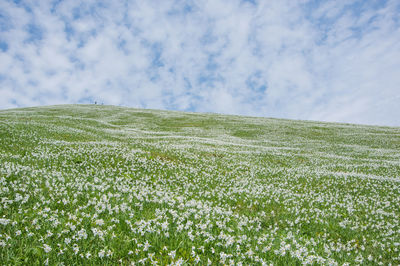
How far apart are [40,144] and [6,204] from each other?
1314cm

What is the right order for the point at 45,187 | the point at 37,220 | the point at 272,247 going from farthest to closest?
the point at 45,187
the point at 272,247
the point at 37,220

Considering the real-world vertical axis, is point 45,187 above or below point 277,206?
above

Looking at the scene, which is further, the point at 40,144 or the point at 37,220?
the point at 40,144

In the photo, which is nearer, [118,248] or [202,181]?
[118,248]

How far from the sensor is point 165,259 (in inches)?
210

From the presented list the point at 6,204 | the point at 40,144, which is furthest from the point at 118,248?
the point at 40,144

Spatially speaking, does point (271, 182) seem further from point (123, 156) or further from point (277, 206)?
point (123, 156)

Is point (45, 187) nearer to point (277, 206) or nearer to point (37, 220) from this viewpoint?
point (37, 220)

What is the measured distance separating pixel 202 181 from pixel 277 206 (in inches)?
180

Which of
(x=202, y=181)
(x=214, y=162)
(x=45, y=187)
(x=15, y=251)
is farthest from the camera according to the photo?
(x=214, y=162)

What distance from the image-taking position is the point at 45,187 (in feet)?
28.7

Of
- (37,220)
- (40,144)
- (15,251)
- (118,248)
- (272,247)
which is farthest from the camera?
(40,144)

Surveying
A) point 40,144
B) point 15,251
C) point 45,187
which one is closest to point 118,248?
point 15,251

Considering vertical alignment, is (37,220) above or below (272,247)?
above
